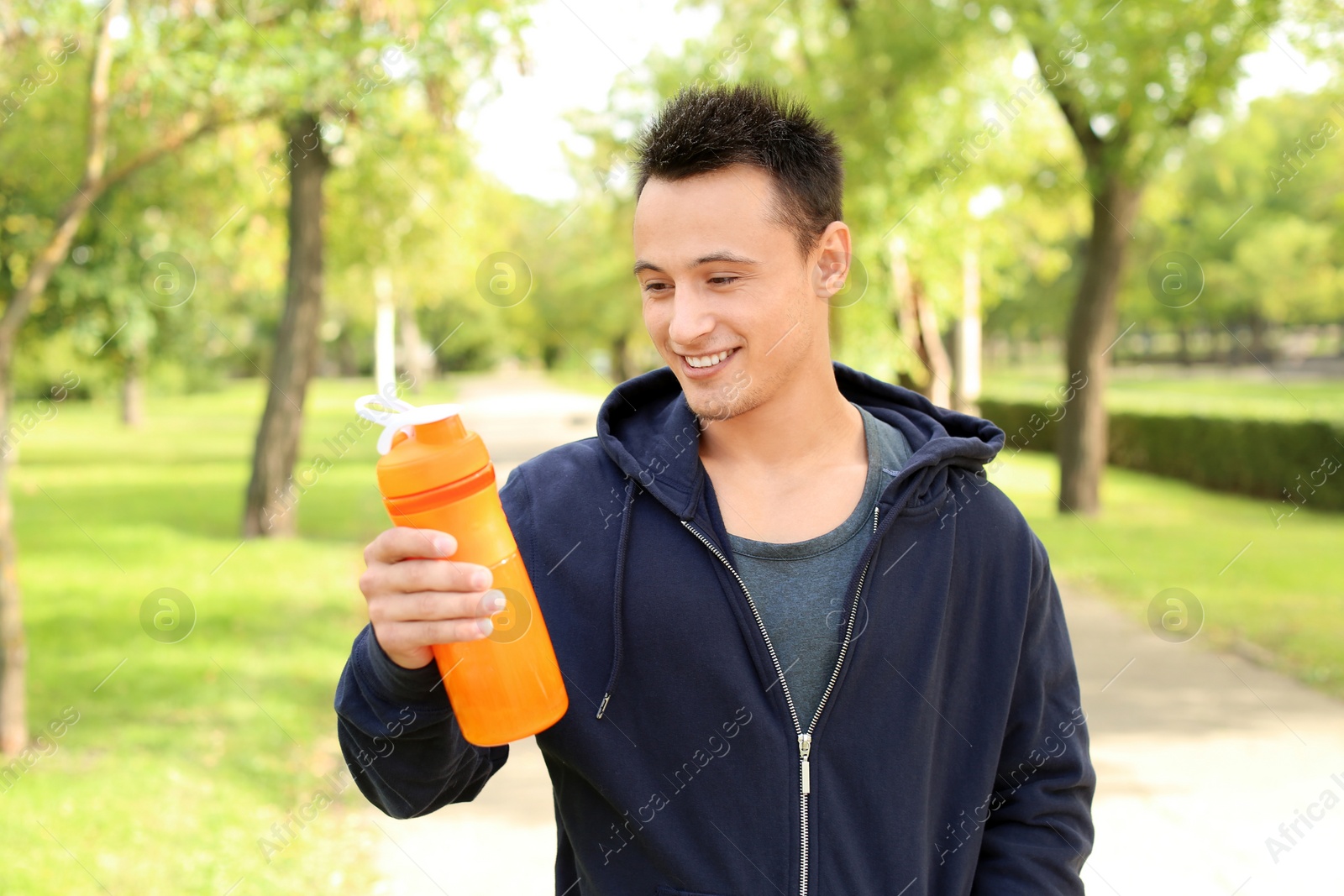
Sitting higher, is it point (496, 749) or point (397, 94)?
point (397, 94)

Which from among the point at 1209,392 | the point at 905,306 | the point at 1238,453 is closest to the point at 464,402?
the point at 905,306

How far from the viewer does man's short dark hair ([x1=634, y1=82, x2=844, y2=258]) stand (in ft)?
6.12

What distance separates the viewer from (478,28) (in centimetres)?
699

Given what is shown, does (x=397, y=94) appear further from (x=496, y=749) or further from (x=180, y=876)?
(x=496, y=749)

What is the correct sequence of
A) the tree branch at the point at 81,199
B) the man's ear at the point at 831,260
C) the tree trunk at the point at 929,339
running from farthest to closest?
the tree trunk at the point at 929,339, the tree branch at the point at 81,199, the man's ear at the point at 831,260

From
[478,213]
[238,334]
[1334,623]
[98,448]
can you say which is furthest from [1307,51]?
[238,334]

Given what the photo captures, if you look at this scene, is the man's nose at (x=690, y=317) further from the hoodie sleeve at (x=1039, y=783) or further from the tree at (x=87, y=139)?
the tree at (x=87, y=139)

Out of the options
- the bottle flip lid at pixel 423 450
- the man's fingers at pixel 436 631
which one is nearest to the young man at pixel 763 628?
the man's fingers at pixel 436 631

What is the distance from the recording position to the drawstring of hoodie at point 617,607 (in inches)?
70.4

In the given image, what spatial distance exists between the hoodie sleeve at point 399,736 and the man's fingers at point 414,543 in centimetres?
17

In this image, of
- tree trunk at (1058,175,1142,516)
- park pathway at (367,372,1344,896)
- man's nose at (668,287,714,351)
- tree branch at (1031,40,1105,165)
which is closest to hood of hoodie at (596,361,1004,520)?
man's nose at (668,287,714,351)

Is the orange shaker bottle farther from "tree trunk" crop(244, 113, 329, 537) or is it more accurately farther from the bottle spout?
"tree trunk" crop(244, 113, 329, 537)

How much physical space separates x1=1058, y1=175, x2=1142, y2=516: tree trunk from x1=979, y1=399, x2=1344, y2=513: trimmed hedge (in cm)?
93

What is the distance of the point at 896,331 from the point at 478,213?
23.7 ft
